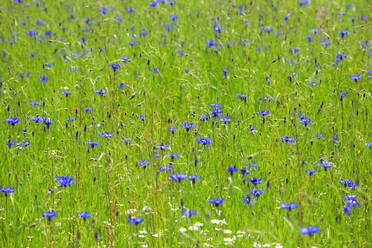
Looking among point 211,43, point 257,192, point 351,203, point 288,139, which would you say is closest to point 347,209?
point 351,203

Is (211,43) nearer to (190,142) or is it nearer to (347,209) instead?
(190,142)

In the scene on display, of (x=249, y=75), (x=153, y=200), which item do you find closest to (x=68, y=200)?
(x=153, y=200)

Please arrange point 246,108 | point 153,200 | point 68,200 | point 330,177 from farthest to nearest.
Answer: point 246,108 < point 330,177 < point 68,200 < point 153,200

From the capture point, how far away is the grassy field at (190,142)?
2514mm

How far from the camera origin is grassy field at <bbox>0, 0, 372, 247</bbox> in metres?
2.51

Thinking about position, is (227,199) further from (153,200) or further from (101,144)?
(101,144)

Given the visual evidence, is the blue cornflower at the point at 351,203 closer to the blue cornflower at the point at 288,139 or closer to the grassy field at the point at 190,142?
the grassy field at the point at 190,142

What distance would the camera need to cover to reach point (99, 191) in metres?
2.77

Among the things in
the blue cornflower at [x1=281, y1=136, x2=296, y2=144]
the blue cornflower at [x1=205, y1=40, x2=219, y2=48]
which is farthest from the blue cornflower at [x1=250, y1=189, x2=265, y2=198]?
the blue cornflower at [x1=205, y1=40, x2=219, y2=48]

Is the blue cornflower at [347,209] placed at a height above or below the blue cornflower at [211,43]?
below

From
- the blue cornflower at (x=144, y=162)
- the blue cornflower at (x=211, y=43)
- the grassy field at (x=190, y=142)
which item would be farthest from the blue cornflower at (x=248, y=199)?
the blue cornflower at (x=211, y=43)

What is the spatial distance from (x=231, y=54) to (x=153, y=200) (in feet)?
9.01

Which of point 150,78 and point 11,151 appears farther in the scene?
point 150,78

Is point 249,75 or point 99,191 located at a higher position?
point 249,75
